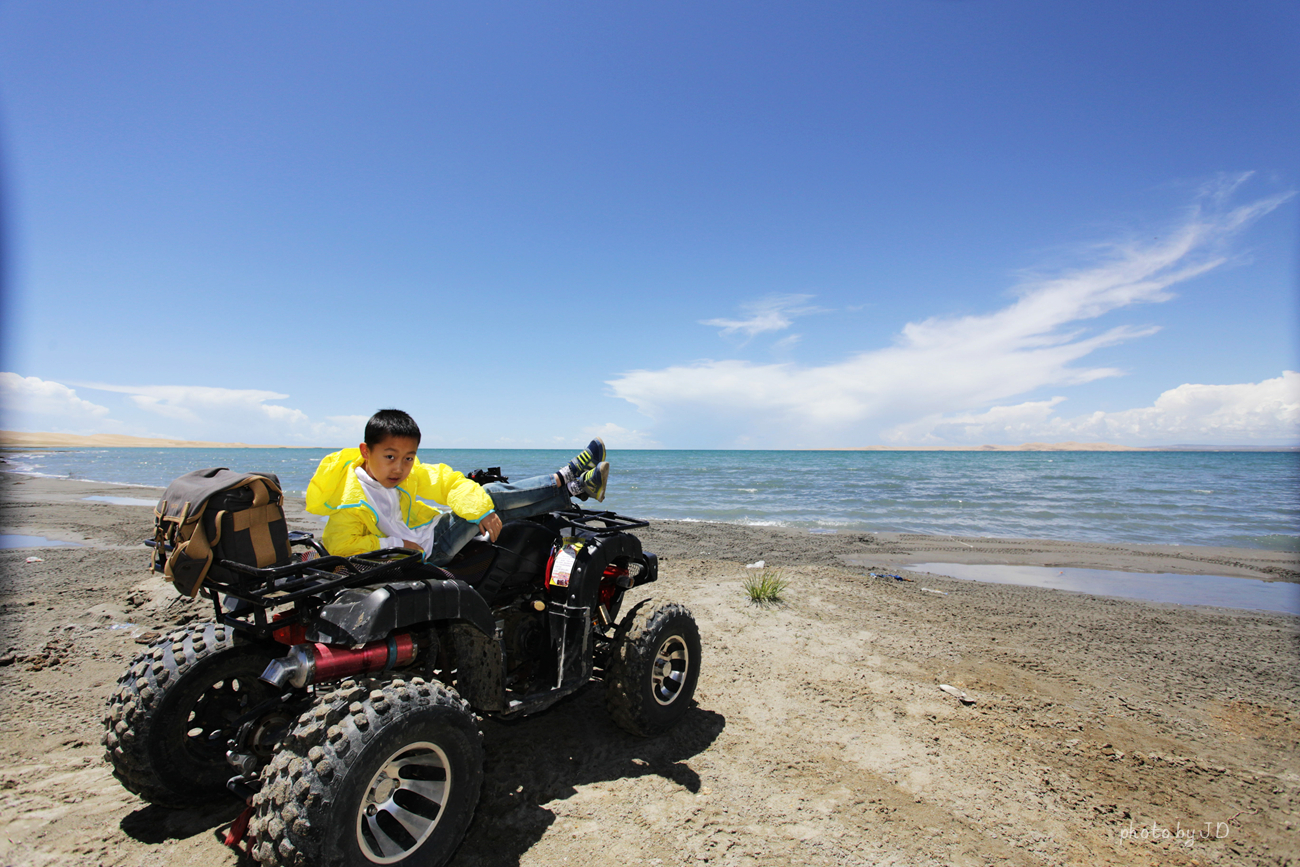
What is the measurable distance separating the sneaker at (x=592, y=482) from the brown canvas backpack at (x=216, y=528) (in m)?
1.82

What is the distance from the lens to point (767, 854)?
8.29 feet

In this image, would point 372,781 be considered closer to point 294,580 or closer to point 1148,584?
point 294,580

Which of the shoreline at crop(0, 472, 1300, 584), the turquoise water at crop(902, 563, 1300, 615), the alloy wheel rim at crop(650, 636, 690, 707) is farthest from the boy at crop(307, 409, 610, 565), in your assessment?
the turquoise water at crop(902, 563, 1300, 615)

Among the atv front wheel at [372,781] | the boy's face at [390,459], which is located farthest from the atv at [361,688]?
the boy's face at [390,459]

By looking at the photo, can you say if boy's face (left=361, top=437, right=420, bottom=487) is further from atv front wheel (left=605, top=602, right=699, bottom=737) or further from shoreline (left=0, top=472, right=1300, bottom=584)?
shoreline (left=0, top=472, right=1300, bottom=584)

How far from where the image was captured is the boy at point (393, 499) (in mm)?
2656

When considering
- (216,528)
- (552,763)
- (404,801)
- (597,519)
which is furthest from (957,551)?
(216,528)

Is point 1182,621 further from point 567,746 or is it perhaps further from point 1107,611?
point 567,746

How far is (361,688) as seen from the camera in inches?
81.0

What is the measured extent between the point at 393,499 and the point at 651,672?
1.82m

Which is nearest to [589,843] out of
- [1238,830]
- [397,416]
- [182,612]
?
[397,416]

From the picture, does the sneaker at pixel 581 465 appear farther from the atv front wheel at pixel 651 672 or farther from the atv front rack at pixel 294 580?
the atv front rack at pixel 294 580

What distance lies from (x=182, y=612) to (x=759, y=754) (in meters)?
5.82

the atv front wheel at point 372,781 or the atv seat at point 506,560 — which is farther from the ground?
the atv seat at point 506,560
